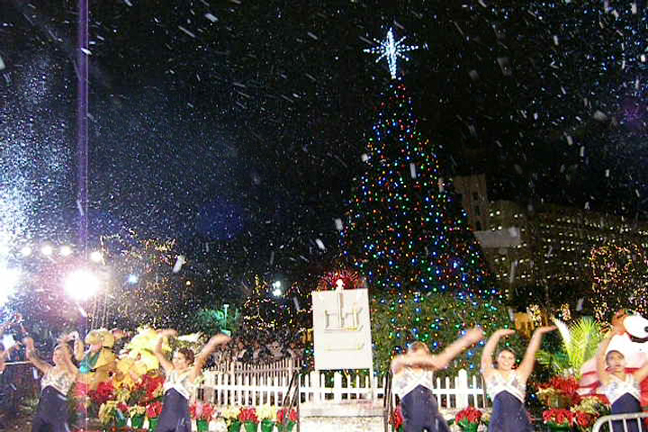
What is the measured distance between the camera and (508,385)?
6.27 metres

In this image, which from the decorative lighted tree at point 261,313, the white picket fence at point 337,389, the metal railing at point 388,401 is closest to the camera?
the metal railing at point 388,401

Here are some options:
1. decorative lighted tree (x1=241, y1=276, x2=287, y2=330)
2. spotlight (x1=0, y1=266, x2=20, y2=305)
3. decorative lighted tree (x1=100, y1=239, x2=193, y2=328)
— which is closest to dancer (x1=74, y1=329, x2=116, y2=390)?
decorative lighted tree (x1=100, y1=239, x2=193, y2=328)

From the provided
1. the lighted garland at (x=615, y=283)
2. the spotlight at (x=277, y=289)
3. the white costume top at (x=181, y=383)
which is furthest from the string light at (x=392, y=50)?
the lighted garland at (x=615, y=283)

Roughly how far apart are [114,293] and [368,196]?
12456mm

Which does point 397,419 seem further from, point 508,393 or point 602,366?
point 602,366

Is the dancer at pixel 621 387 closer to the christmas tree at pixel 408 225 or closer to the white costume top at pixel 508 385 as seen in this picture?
the white costume top at pixel 508 385

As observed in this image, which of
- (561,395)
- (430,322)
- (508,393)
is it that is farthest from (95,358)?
(561,395)

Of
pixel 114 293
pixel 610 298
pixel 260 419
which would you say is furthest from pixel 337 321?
pixel 610 298

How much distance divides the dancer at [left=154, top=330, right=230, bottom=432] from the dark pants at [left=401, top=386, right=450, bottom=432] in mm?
2474

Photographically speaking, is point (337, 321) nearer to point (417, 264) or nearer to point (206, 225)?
point (417, 264)

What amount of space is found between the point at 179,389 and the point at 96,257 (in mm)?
13843

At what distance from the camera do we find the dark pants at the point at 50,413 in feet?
23.1

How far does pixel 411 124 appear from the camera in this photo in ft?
43.2

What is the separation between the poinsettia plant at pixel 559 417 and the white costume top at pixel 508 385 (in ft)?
5.01
